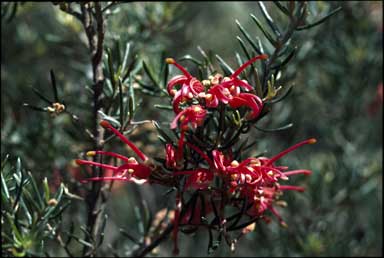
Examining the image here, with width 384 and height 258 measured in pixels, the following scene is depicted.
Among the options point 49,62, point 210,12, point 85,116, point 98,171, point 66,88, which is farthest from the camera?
point 210,12

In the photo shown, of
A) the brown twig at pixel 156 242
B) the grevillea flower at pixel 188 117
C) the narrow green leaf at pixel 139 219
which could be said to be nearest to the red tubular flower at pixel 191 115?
the grevillea flower at pixel 188 117

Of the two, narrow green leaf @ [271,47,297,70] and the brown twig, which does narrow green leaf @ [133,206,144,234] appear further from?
narrow green leaf @ [271,47,297,70]

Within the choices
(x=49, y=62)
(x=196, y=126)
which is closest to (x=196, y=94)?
(x=196, y=126)

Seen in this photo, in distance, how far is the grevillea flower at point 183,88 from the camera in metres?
0.89

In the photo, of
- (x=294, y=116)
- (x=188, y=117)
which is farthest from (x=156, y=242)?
(x=294, y=116)

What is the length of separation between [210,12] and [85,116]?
4.85 ft

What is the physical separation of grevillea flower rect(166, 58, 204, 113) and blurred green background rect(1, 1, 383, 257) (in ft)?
1.41

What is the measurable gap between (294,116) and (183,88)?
1092 mm

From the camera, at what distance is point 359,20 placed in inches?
72.7

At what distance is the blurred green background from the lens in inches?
60.6

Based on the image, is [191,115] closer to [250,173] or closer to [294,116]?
[250,173]

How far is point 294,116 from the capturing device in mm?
1939

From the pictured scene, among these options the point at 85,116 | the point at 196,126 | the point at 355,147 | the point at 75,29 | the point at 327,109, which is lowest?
the point at 355,147

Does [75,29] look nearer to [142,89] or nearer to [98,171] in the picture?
[142,89]
